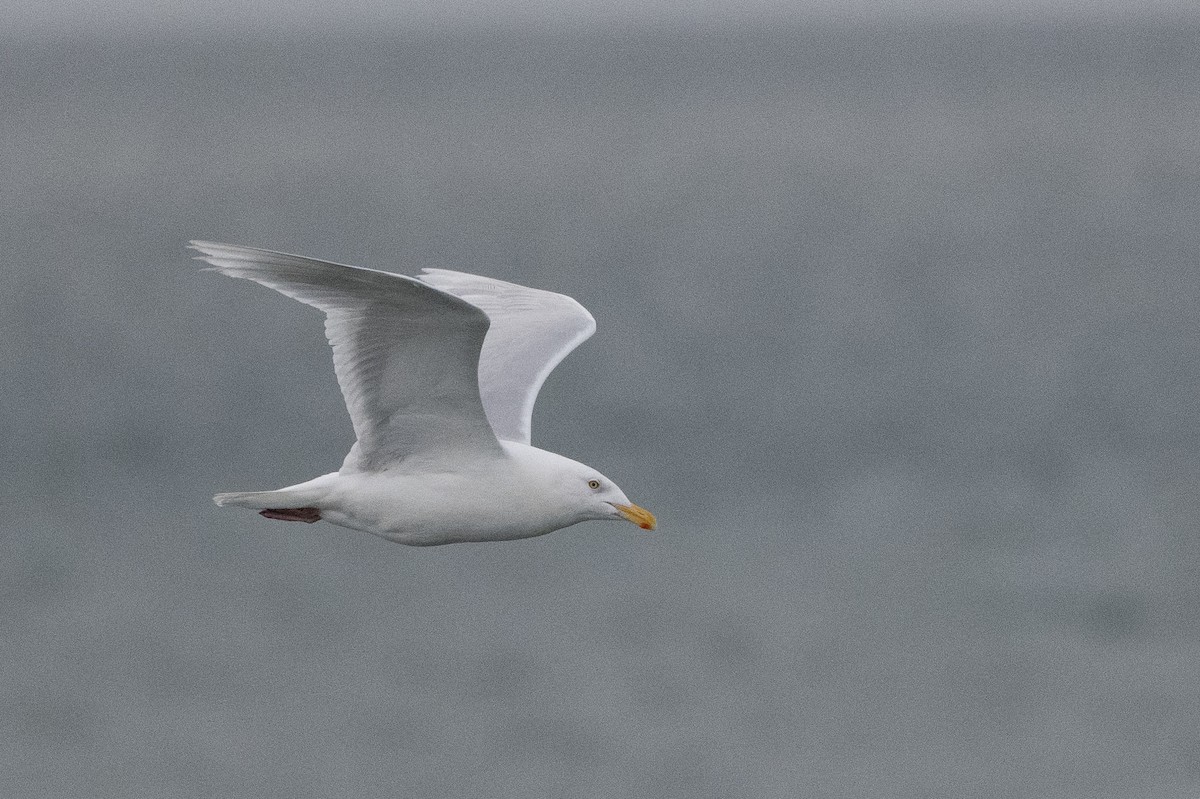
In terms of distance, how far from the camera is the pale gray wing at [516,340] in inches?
397

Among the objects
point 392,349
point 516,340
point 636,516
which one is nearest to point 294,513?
point 392,349

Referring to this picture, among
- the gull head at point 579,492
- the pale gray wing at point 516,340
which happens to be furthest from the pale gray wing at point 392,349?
the pale gray wing at point 516,340

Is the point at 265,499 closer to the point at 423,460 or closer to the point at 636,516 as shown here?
the point at 423,460

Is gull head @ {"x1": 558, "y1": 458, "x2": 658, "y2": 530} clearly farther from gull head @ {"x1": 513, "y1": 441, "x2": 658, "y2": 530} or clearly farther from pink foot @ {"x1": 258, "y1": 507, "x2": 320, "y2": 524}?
pink foot @ {"x1": 258, "y1": 507, "x2": 320, "y2": 524}

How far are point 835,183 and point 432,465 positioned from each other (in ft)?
239

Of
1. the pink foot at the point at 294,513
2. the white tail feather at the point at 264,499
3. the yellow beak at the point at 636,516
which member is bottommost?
the pink foot at the point at 294,513

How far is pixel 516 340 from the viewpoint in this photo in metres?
10.6

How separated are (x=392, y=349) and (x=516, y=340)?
2.05 meters

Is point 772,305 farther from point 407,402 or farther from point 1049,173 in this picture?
point 407,402

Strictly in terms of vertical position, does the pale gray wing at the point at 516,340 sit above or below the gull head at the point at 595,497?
above

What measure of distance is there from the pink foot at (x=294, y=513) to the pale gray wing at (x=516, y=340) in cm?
116

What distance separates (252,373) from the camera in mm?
56719

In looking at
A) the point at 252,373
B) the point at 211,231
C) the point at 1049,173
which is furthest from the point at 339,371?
the point at 1049,173

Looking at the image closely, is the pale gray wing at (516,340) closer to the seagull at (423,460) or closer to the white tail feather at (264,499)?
the seagull at (423,460)
